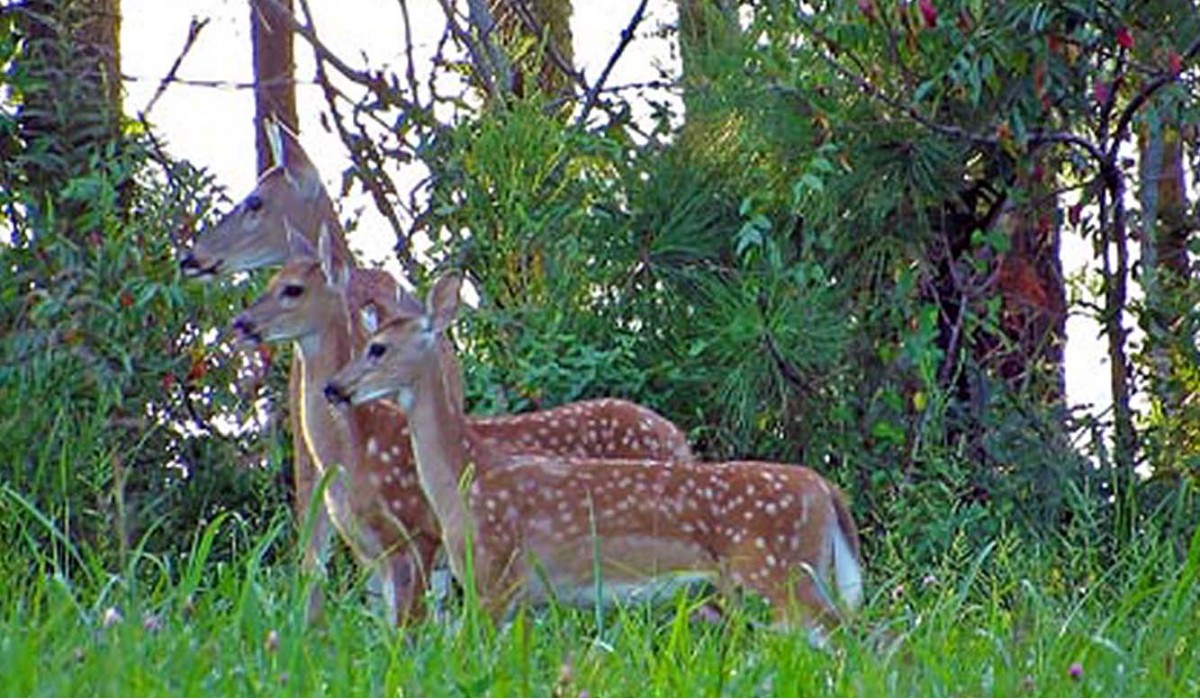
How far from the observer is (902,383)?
10.3m

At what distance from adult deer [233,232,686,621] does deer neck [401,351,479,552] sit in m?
0.14

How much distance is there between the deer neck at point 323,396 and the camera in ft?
28.3

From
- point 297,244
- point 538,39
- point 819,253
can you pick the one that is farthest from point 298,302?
point 538,39

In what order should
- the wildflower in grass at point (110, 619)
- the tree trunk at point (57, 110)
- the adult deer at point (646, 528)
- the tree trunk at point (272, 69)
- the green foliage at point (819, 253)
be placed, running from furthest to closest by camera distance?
1. the tree trunk at point (272, 69)
2. the tree trunk at point (57, 110)
3. the green foliage at point (819, 253)
4. the adult deer at point (646, 528)
5. the wildflower in grass at point (110, 619)

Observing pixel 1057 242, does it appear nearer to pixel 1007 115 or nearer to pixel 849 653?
pixel 1007 115

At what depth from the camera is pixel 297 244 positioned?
9.27 m

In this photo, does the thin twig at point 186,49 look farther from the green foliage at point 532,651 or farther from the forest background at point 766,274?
the green foliage at point 532,651

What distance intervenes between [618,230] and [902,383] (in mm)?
1096

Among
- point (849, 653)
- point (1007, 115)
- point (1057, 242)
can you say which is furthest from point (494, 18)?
point (849, 653)

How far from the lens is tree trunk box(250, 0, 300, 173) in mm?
14273

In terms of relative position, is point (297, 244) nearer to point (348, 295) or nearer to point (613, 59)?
point (348, 295)

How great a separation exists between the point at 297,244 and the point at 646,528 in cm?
194

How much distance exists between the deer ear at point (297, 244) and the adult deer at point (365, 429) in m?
0.26

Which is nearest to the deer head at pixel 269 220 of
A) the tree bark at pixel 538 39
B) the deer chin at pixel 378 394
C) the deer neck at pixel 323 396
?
the deer neck at pixel 323 396
